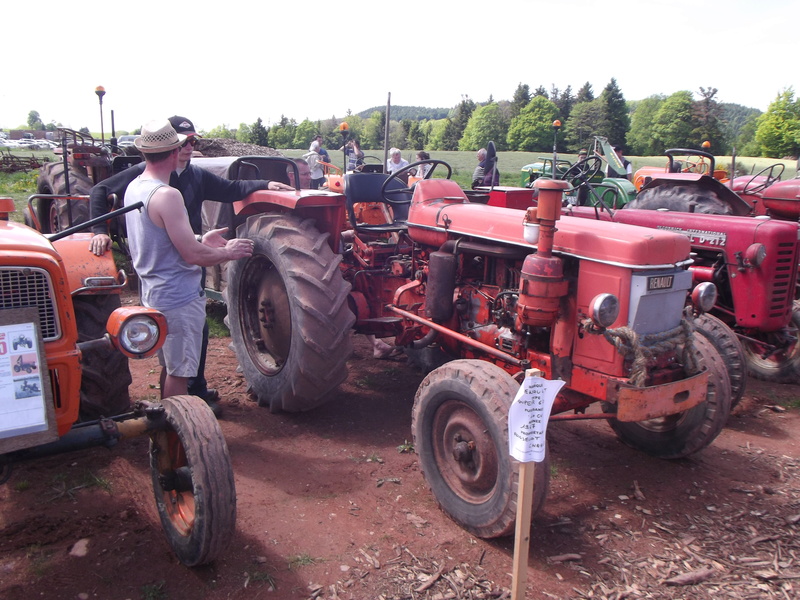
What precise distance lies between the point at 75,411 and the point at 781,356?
220 inches

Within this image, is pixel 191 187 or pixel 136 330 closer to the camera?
pixel 136 330

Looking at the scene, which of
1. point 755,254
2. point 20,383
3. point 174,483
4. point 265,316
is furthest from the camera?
point 755,254

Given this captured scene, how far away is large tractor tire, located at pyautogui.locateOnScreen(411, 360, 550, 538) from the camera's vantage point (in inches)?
108

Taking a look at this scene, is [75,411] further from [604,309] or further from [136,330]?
[604,309]

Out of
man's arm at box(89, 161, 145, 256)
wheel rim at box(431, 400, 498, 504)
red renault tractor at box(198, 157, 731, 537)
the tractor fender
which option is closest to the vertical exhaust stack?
red renault tractor at box(198, 157, 731, 537)

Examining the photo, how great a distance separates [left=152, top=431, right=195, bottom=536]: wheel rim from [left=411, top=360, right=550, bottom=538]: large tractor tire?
3.93 feet

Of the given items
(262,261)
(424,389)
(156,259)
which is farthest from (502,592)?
(262,261)

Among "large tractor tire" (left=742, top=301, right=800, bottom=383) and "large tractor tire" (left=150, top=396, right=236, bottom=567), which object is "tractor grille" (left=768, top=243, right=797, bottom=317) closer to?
"large tractor tire" (left=742, top=301, right=800, bottom=383)

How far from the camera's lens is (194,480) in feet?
7.73

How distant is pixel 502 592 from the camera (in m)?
2.56

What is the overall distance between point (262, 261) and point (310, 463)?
5.44 ft

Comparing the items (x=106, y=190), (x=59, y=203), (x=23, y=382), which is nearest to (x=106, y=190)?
(x=106, y=190)

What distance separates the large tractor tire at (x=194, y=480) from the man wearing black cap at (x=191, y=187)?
1.62 metres

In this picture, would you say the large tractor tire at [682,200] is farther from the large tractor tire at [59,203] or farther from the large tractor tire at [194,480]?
the large tractor tire at [59,203]
